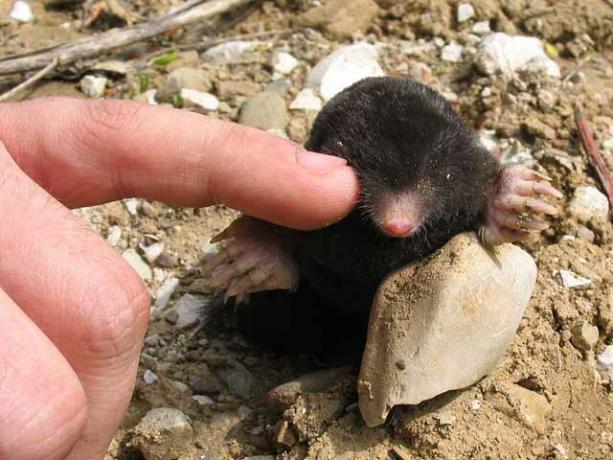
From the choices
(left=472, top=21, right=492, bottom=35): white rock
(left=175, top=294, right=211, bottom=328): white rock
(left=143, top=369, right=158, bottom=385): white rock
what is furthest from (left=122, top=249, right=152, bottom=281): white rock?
(left=472, top=21, right=492, bottom=35): white rock

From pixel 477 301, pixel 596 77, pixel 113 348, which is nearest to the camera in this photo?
pixel 113 348

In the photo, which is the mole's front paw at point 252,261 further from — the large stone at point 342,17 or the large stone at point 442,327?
the large stone at point 342,17

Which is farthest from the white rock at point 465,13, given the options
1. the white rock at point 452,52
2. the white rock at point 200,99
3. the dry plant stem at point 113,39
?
the white rock at point 200,99

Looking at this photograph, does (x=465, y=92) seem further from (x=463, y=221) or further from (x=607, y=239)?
(x=463, y=221)

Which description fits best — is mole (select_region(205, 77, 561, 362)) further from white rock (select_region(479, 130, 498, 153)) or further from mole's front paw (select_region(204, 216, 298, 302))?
white rock (select_region(479, 130, 498, 153))

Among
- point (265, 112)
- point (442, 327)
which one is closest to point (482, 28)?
point (265, 112)

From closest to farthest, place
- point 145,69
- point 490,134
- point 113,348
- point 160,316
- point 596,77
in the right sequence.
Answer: point 113,348
point 160,316
point 490,134
point 596,77
point 145,69

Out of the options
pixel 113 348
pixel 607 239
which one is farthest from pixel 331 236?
pixel 607 239
